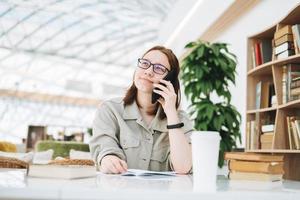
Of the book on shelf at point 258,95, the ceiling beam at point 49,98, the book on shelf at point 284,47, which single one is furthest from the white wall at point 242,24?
the ceiling beam at point 49,98

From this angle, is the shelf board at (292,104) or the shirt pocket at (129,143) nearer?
the shirt pocket at (129,143)

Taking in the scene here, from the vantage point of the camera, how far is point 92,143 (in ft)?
6.56

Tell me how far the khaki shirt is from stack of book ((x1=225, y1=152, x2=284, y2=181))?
30 cm

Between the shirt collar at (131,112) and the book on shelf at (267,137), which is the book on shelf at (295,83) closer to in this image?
the book on shelf at (267,137)

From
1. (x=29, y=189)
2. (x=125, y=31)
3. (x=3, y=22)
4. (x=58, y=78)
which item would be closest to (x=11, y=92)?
(x=58, y=78)

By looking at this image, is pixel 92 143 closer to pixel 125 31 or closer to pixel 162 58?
pixel 162 58

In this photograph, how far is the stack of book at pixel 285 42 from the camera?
3180mm

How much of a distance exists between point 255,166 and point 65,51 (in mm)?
19912

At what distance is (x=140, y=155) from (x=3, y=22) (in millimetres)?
16781

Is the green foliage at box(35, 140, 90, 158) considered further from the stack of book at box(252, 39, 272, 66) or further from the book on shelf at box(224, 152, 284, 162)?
the book on shelf at box(224, 152, 284, 162)

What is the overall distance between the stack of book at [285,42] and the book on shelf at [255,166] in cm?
140

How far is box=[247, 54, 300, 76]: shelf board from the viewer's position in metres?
3.11

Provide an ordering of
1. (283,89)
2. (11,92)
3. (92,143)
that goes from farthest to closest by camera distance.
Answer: (11,92) → (283,89) → (92,143)

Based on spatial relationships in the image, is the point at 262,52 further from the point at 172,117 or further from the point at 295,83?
the point at 172,117
